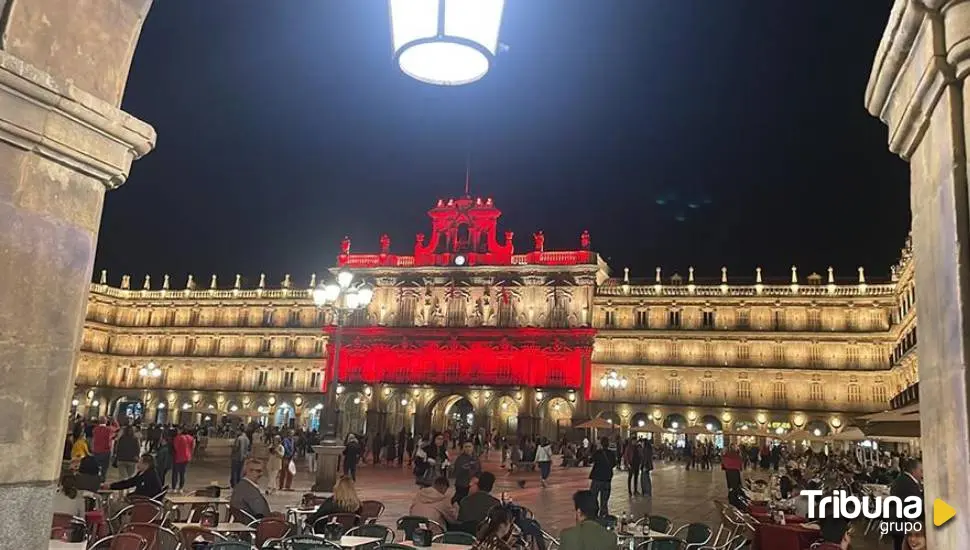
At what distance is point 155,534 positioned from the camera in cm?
707

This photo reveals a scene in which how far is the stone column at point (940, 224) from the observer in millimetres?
2408

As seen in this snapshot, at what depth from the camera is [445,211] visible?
54156mm

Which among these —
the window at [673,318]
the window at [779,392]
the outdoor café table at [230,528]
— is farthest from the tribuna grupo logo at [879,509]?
the window at [673,318]

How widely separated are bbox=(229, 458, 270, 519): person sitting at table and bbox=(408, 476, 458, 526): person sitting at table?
1827mm

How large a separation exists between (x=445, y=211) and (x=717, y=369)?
2167cm

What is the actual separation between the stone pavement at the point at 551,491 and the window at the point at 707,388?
18.0m

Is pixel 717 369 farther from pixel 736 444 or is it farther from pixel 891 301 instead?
pixel 891 301

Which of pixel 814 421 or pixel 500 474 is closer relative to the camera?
pixel 500 474

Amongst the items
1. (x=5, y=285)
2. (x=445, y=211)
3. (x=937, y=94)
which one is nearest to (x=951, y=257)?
(x=937, y=94)

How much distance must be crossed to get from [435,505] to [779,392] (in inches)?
1693

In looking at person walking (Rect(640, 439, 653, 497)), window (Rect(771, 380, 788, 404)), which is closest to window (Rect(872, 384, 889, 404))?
window (Rect(771, 380, 788, 404))

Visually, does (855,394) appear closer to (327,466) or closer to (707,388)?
(707,388)

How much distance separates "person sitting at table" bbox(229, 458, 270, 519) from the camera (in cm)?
899

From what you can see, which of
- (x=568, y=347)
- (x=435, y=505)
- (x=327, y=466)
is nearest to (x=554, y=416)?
(x=568, y=347)
